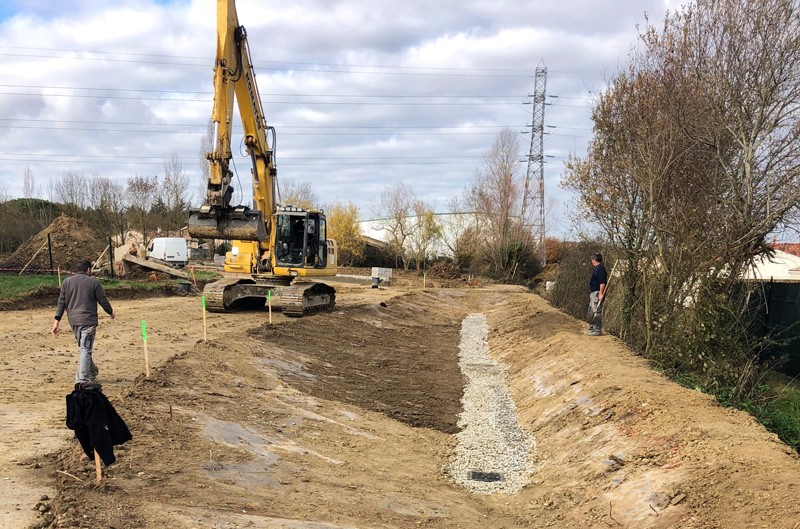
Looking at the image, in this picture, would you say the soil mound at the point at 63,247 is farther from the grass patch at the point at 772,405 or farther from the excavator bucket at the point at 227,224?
the grass patch at the point at 772,405

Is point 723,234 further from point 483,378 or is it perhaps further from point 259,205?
point 259,205

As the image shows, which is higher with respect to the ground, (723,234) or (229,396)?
(723,234)

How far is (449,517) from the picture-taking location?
5992 millimetres

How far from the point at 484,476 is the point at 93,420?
16.2ft

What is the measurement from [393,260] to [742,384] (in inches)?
1672

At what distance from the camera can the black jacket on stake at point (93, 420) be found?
183 inches

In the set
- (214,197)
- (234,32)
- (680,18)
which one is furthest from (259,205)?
(680,18)

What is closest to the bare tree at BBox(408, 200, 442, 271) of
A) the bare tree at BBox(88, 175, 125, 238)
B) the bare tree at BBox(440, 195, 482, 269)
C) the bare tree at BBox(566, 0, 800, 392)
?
the bare tree at BBox(440, 195, 482, 269)

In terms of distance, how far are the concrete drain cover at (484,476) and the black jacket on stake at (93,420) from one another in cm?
455

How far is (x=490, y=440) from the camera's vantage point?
9125mm

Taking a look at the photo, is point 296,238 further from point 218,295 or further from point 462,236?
point 462,236

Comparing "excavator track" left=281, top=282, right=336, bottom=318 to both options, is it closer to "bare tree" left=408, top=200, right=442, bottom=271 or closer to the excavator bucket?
the excavator bucket

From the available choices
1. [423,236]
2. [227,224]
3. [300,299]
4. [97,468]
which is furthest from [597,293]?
[423,236]

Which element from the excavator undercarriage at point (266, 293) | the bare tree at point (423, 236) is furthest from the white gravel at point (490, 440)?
the bare tree at point (423, 236)
